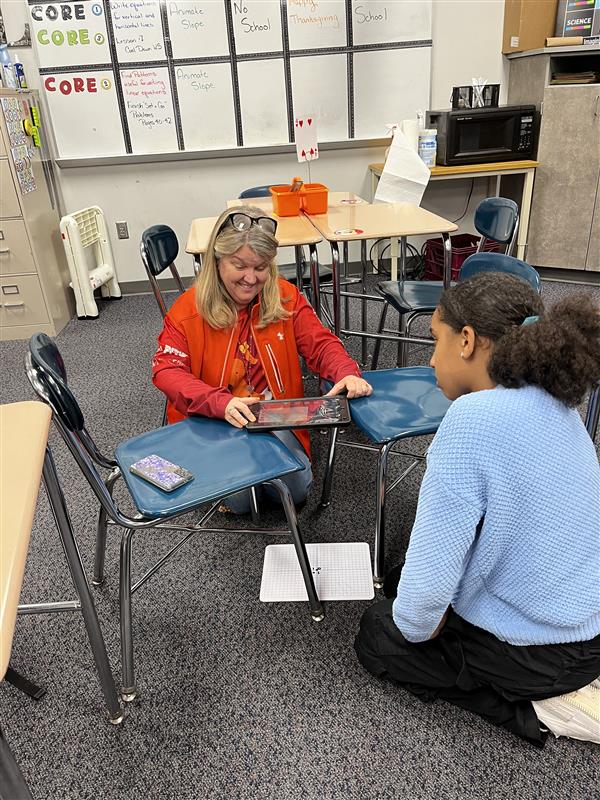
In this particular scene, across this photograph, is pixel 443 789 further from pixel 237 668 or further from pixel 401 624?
pixel 237 668

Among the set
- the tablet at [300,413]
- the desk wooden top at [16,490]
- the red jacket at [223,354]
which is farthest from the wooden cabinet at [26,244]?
the desk wooden top at [16,490]

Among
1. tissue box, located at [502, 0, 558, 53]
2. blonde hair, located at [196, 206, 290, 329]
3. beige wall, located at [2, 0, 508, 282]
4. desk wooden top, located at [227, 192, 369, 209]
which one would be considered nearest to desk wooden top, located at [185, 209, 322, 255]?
desk wooden top, located at [227, 192, 369, 209]

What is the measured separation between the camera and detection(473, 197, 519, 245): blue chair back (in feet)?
7.57

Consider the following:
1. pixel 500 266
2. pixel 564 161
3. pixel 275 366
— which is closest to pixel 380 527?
pixel 275 366

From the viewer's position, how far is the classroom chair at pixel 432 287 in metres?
2.28

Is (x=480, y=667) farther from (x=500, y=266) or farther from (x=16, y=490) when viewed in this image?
(x=500, y=266)

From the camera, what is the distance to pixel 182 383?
152 centimetres

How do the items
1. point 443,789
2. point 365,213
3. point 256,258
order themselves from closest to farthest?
point 443,789 → point 256,258 → point 365,213

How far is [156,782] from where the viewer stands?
1.12 meters

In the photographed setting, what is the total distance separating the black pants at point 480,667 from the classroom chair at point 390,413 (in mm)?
276

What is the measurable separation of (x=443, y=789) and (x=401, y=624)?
31 centimetres

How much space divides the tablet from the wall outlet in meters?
2.92

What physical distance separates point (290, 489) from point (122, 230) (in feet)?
9.33

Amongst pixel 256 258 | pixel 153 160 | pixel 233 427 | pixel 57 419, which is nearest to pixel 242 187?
pixel 153 160
